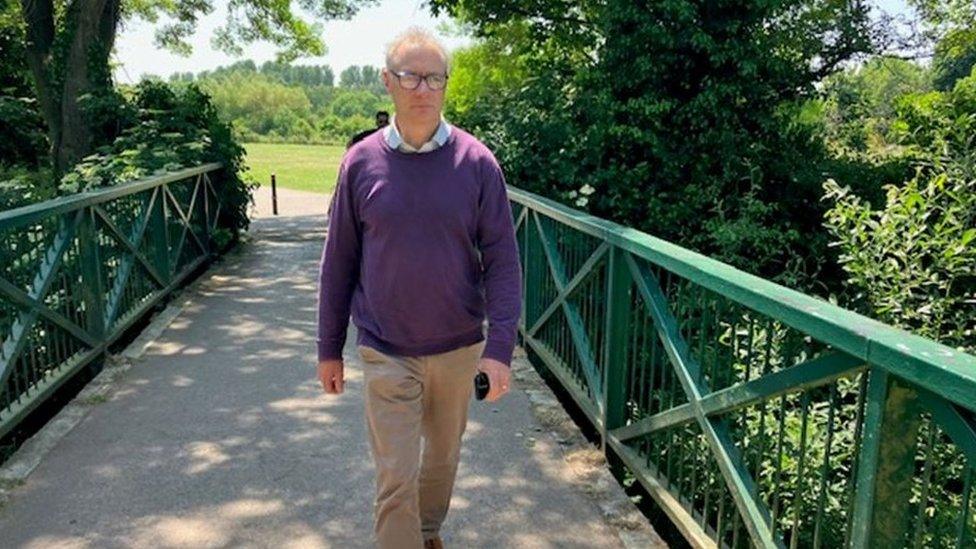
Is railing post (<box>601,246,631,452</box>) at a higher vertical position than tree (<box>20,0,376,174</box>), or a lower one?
lower

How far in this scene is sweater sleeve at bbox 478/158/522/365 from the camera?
240cm

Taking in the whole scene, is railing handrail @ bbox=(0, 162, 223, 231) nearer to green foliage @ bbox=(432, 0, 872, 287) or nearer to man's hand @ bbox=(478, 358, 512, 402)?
man's hand @ bbox=(478, 358, 512, 402)

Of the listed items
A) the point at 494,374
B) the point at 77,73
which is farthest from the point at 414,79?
the point at 77,73

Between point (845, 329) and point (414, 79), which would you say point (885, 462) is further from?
point (414, 79)

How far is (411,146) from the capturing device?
231cm

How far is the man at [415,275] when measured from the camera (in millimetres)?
2287

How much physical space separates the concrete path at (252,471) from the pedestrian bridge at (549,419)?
0.01m

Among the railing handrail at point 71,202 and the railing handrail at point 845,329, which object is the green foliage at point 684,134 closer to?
the railing handrail at point 71,202

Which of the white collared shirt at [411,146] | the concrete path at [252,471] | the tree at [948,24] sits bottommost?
the concrete path at [252,471]

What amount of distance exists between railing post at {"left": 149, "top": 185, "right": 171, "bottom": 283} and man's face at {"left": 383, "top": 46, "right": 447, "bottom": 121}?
5315 millimetres

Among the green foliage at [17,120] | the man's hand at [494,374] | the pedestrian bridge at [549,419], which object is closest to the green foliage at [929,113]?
the pedestrian bridge at [549,419]

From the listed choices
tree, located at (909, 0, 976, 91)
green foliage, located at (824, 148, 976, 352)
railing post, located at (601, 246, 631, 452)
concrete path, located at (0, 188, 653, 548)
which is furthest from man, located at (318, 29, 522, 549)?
tree, located at (909, 0, 976, 91)

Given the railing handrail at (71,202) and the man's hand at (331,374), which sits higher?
the railing handrail at (71,202)

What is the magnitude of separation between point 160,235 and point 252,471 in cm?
409
